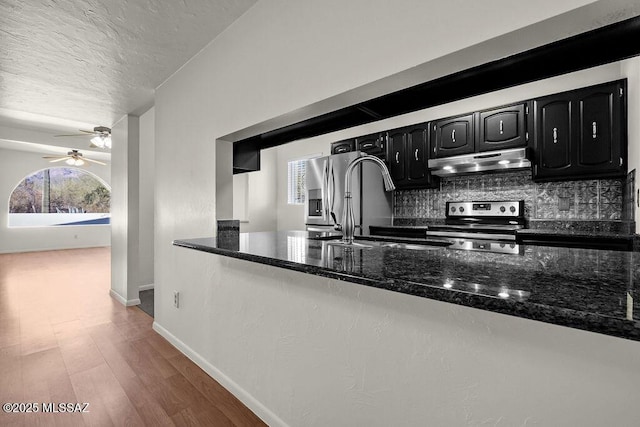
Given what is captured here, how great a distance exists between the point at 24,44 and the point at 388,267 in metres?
3.09

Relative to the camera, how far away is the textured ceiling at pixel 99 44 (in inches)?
74.7

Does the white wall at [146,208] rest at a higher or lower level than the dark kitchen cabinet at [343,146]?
lower

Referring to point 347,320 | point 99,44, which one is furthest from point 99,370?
point 99,44

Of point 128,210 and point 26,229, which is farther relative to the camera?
point 26,229

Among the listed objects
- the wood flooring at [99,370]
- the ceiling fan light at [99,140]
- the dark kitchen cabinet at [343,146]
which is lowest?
the wood flooring at [99,370]

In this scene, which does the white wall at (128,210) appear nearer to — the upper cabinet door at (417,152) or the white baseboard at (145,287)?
the white baseboard at (145,287)

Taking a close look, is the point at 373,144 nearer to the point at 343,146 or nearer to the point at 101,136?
the point at 343,146

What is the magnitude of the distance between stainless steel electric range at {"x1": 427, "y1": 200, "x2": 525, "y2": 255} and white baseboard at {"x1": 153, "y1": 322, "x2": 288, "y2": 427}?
2067mm

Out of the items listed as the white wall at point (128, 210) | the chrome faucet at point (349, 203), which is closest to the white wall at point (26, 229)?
the white wall at point (128, 210)

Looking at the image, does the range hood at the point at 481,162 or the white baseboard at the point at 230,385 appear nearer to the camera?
the white baseboard at the point at 230,385

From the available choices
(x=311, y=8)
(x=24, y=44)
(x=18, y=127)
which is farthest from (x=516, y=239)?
(x=18, y=127)

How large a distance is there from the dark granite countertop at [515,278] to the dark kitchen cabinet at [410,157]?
2.49 metres

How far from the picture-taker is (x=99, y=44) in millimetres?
2291

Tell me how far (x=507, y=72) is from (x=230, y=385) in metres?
2.26
